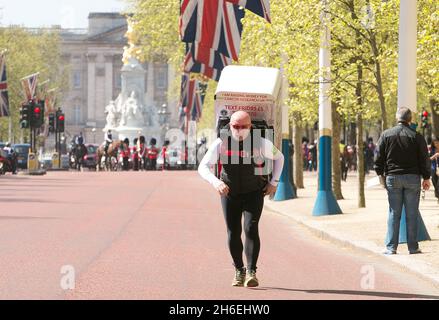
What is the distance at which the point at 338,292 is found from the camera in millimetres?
13570

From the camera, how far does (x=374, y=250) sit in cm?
1878

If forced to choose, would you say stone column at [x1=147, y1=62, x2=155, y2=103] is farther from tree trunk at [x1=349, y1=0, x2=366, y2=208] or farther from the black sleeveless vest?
the black sleeveless vest

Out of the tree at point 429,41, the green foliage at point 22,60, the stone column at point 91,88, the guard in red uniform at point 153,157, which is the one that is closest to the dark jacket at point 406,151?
the tree at point 429,41

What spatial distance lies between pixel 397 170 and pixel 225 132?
182 inches

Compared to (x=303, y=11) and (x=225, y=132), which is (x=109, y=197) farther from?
(x=225, y=132)

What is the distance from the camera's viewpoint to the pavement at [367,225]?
17.0 metres

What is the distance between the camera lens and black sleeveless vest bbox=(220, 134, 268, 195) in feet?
45.4

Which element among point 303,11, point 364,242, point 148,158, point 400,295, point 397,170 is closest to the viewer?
point 400,295

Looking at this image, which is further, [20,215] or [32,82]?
Result: [32,82]

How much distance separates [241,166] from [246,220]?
1.92 ft

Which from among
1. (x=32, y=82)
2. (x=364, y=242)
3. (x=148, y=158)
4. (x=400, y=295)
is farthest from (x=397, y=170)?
(x=148, y=158)

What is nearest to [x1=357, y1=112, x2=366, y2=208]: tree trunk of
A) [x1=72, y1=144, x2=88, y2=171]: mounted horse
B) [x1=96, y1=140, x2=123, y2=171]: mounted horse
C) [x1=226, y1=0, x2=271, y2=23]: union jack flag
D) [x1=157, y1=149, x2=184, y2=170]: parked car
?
[x1=226, y1=0, x2=271, y2=23]: union jack flag

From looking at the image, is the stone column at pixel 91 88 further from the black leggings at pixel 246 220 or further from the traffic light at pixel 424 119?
the black leggings at pixel 246 220

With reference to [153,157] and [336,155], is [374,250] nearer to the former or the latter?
[336,155]
